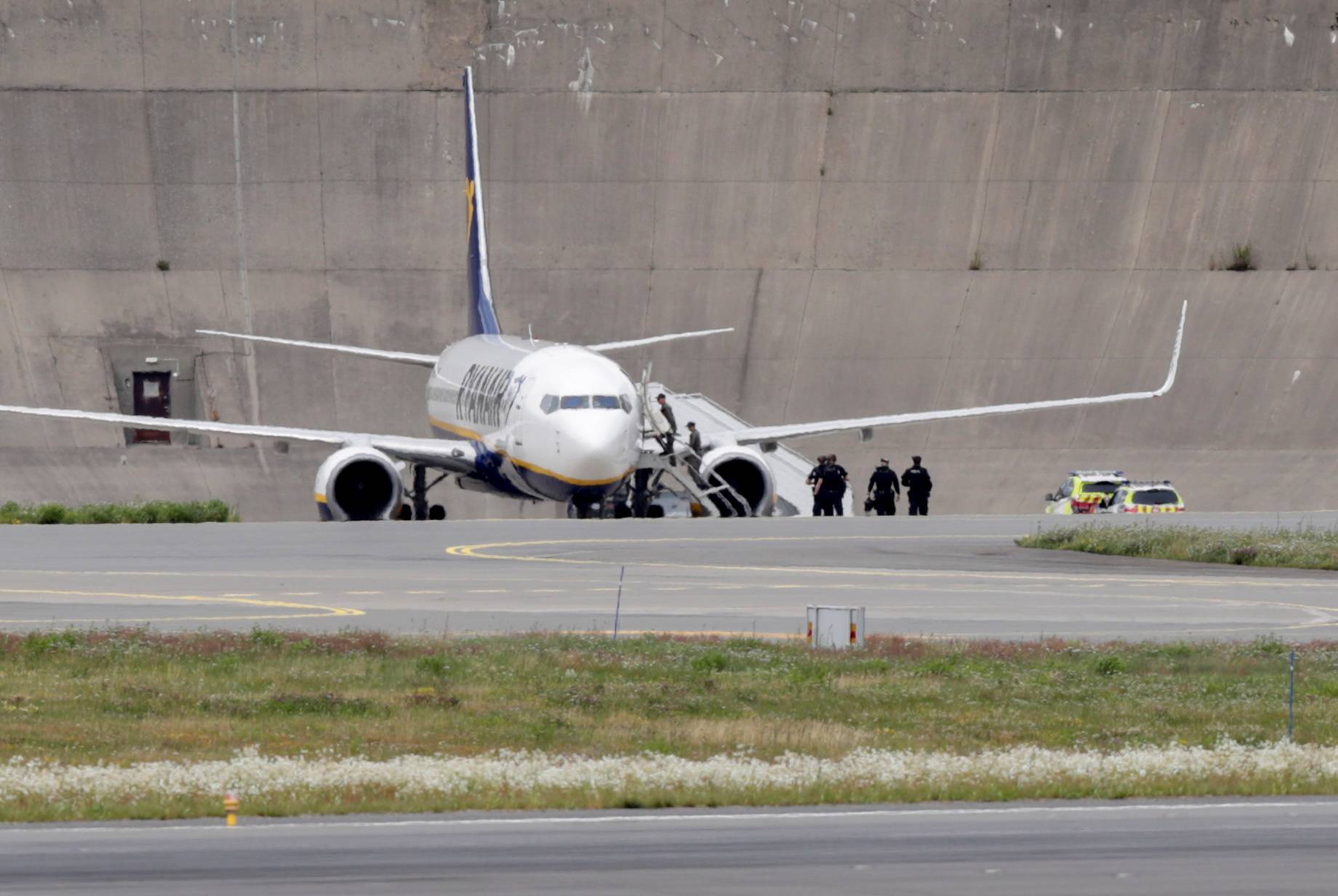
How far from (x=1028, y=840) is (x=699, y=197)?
49.3 metres

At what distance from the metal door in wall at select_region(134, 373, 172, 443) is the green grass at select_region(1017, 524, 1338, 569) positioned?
1191 inches

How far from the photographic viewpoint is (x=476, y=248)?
50750 millimetres

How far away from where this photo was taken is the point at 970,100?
6106 centimetres

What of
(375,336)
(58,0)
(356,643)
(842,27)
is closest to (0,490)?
(375,336)

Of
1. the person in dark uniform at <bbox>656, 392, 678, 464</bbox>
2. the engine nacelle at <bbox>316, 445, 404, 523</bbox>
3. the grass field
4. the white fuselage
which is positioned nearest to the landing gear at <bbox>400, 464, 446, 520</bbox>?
the white fuselage

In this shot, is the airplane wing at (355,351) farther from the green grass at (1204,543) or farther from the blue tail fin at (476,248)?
the green grass at (1204,543)

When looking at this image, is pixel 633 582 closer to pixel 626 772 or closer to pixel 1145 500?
pixel 626 772

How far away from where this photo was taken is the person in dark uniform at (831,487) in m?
46.9

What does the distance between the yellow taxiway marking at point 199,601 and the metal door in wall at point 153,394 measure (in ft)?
106

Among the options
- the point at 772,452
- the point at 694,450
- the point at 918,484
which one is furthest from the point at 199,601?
the point at 772,452

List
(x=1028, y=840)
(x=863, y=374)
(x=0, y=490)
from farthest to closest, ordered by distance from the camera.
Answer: (x=863, y=374) → (x=0, y=490) → (x=1028, y=840)

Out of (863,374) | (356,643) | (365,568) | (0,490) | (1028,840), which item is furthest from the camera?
(863,374)

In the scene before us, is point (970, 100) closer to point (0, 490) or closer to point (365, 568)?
point (0, 490)

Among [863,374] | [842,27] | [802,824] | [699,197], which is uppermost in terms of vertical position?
[842,27]
